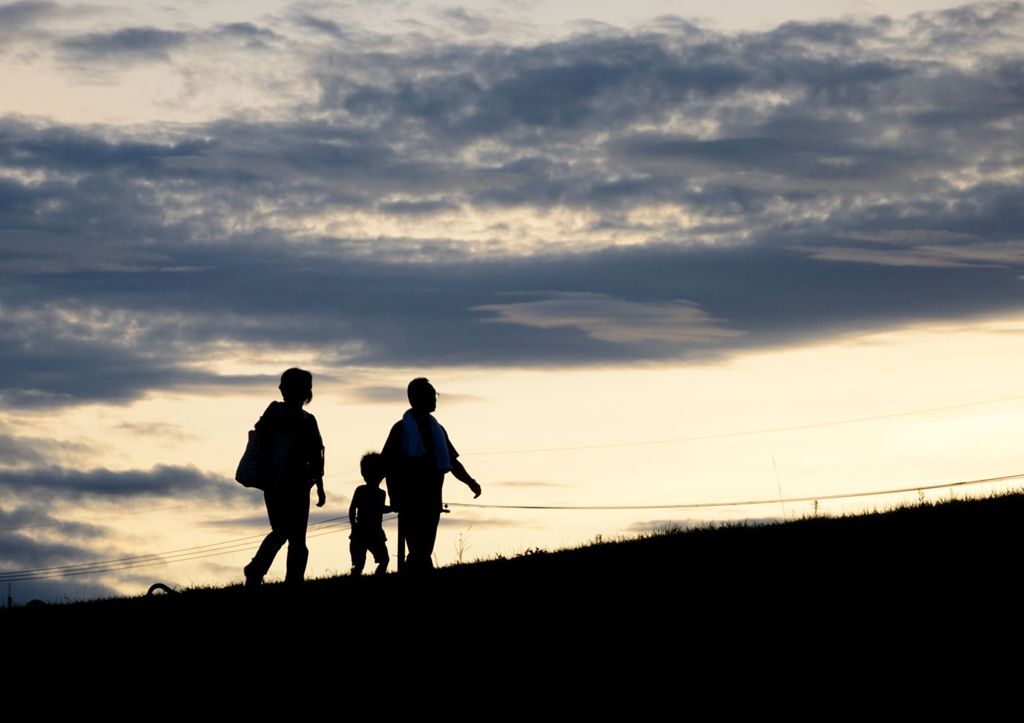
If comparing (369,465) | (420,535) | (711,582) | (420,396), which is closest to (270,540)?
(420,535)

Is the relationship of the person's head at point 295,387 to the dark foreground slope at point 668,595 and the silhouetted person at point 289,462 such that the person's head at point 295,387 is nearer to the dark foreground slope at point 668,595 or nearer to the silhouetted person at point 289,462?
the silhouetted person at point 289,462

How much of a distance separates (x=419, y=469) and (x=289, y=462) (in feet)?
4.00

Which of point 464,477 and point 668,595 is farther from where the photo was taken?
point 464,477

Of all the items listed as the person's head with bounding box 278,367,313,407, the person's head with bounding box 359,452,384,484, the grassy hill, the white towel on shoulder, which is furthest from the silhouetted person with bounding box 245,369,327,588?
the person's head with bounding box 359,452,384,484

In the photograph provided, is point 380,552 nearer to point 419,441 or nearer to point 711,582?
point 419,441

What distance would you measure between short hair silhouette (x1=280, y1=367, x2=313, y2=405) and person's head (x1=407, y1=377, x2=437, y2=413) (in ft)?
3.21

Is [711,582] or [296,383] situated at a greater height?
[296,383]

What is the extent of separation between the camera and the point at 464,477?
14.1m

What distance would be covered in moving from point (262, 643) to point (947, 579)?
16.5 feet

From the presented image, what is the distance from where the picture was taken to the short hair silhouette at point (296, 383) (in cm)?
1361

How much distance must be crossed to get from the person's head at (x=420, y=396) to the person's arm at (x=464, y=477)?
1.95 feet

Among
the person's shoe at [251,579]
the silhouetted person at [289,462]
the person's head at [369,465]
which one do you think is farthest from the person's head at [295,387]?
the person's head at [369,465]

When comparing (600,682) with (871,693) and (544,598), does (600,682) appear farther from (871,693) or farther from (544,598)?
(544,598)

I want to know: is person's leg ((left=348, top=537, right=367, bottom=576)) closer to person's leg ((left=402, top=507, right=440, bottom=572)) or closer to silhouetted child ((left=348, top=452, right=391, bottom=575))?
silhouetted child ((left=348, top=452, right=391, bottom=575))
